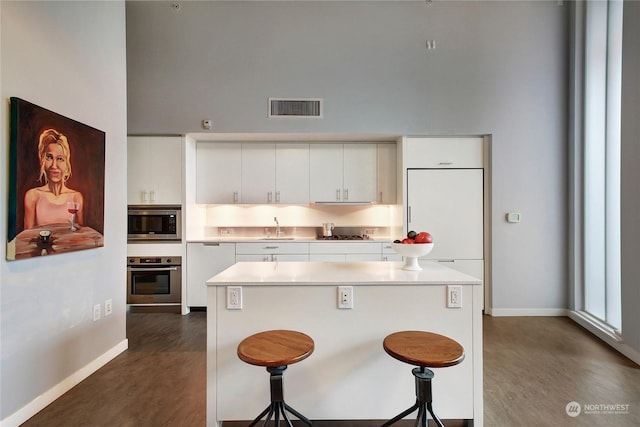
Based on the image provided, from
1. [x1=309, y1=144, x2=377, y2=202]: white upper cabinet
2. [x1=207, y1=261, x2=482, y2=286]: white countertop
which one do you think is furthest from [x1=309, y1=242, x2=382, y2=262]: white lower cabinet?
[x1=207, y1=261, x2=482, y2=286]: white countertop

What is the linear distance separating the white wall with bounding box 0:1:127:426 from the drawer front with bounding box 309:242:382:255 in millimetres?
2130

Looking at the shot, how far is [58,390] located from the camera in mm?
2074

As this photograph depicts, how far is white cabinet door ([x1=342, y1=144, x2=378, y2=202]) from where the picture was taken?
13.8ft

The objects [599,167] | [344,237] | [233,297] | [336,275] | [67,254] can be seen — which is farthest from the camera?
[344,237]

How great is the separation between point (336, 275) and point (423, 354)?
0.65m

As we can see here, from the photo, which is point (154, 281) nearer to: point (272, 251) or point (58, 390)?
point (272, 251)

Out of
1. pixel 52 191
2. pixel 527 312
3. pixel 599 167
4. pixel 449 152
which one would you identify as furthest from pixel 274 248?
pixel 599 167

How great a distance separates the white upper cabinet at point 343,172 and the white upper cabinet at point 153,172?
5.82 feet

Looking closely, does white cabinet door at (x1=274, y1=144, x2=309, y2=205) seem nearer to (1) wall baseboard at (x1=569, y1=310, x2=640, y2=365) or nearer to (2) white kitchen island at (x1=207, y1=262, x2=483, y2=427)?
(2) white kitchen island at (x1=207, y1=262, x2=483, y2=427)

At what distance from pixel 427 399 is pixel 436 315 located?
17.4 inches

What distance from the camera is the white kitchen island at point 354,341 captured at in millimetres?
1699

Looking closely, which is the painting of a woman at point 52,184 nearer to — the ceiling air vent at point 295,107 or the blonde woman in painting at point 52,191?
the blonde woman in painting at point 52,191

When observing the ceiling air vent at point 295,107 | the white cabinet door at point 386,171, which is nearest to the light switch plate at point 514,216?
the white cabinet door at point 386,171

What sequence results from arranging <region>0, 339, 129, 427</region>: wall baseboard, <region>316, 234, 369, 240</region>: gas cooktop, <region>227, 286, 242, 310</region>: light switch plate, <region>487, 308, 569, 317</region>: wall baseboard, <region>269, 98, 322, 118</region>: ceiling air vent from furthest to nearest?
<region>316, 234, 369, 240</region>: gas cooktop
<region>269, 98, 322, 118</region>: ceiling air vent
<region>487, 308, 569, 317</region>: wall baseboard
<region>0, 339, 129, 427</region>: wall baseboard
<region>227, 286, 242, 310</region>: light switch plate
